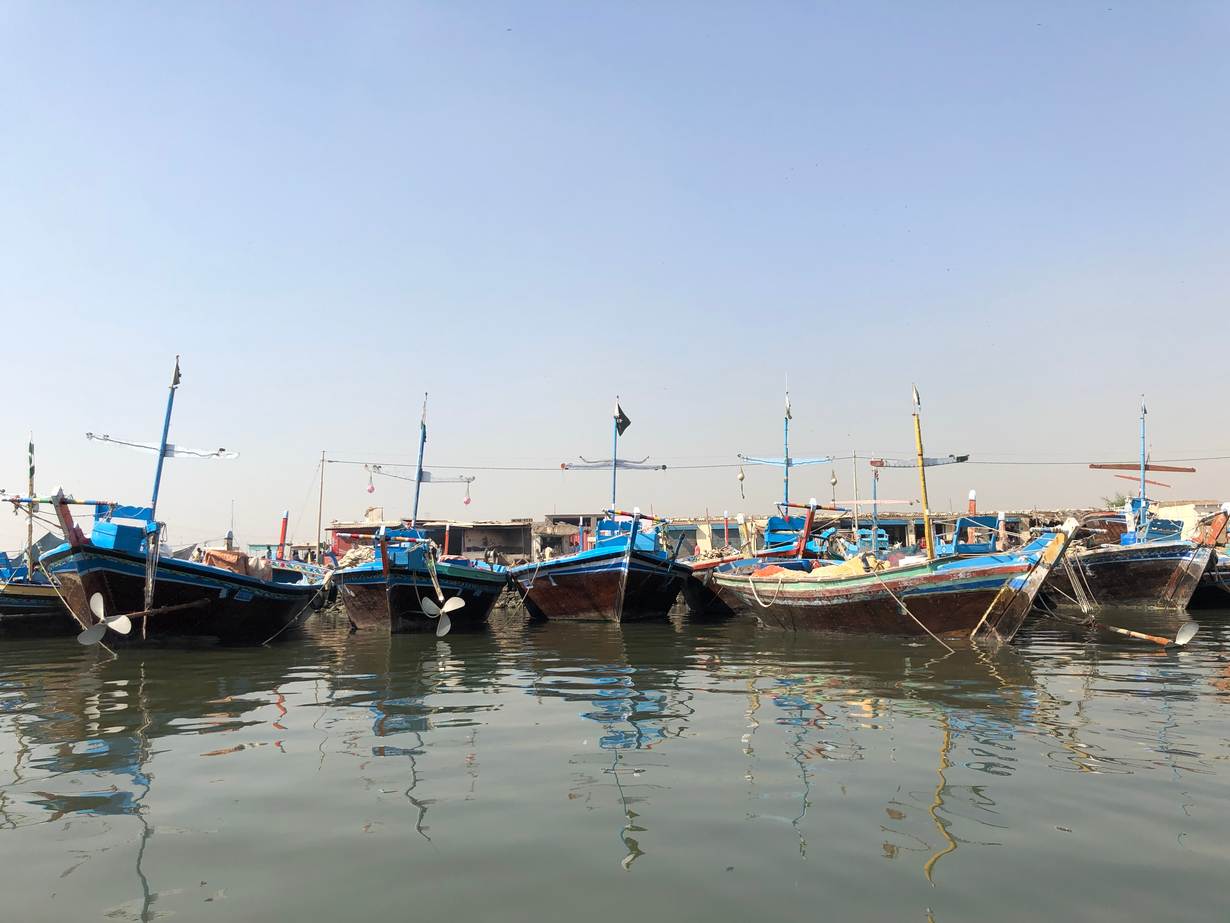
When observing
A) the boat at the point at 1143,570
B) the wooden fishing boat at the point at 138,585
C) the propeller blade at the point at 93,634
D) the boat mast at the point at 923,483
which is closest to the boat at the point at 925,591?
the boat mast at the point at 923,483

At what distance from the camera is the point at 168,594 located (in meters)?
17.4

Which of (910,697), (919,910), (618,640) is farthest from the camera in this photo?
(618,640)

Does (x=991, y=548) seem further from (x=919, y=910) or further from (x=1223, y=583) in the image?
(x=919, y=910)

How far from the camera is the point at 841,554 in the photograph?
98.1 feet

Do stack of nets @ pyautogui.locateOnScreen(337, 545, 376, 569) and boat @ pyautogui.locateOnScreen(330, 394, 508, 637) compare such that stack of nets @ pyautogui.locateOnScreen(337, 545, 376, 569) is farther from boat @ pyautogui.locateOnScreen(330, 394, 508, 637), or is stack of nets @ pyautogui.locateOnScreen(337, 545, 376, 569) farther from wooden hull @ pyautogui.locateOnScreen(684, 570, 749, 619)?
wooden hull @ pyautogui.locateOnScreen(684, 570, 749, 619)

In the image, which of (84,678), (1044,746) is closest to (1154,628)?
(1044,746)

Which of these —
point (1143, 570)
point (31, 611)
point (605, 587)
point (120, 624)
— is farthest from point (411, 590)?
point (1143, 570)

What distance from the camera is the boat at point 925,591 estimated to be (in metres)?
15.5

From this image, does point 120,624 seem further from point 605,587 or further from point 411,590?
point 605,587

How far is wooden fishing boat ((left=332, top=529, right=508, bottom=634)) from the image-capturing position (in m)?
21.5

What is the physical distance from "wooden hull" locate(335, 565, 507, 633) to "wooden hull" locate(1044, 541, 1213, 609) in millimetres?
17510

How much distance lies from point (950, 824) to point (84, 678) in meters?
13.0

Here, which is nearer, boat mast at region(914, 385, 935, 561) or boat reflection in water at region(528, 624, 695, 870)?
boat reflection in water at region(528, 624, 695, 870)

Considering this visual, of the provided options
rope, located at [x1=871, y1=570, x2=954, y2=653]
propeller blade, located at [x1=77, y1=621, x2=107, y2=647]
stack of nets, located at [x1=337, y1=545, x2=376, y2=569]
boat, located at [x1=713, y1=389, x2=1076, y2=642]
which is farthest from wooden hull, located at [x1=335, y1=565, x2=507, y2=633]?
rope, located at [x1=871, y1=570, x2=954, y2=653]
